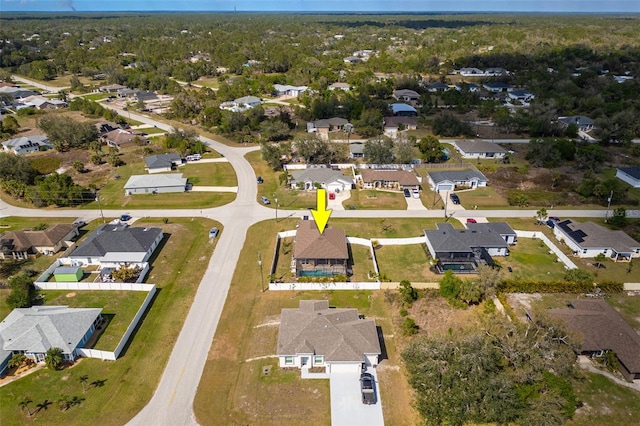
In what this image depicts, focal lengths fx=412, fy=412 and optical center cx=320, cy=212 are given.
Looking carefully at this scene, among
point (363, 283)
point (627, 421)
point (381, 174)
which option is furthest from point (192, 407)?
point (381, 174)

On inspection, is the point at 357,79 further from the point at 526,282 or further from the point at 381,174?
the point at 526,282

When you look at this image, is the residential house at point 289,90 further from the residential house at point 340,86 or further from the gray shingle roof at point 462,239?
the gray shingle roof at point 462,239

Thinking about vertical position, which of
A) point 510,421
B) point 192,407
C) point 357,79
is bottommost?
point 192,407

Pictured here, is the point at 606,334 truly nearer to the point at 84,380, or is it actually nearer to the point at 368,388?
the point at 368,388

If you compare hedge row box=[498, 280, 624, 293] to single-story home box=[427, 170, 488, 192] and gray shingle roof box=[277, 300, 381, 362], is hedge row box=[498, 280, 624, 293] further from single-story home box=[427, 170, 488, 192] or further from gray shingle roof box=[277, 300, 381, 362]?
single-story home box=[427, 170, 488, 192]

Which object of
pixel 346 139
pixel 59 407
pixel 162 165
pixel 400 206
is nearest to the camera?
pixel 59 407

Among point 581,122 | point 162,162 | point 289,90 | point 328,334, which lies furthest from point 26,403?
point 289,90
